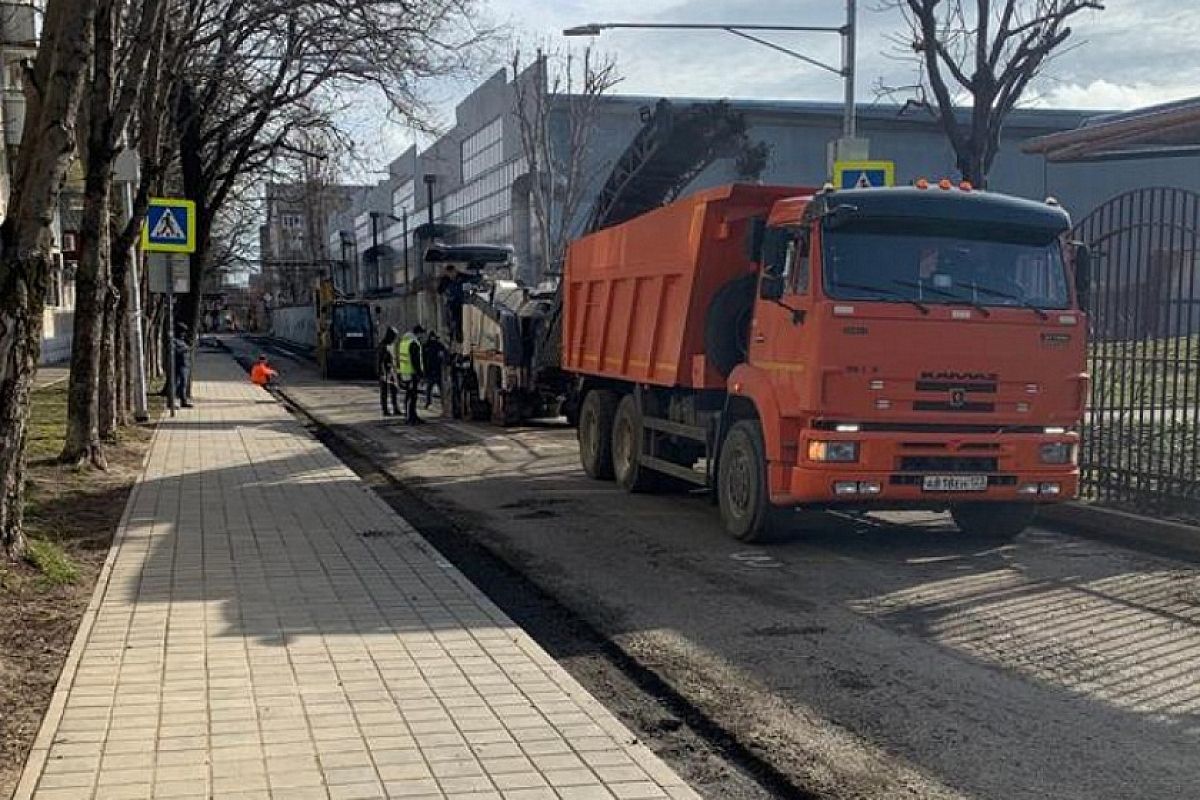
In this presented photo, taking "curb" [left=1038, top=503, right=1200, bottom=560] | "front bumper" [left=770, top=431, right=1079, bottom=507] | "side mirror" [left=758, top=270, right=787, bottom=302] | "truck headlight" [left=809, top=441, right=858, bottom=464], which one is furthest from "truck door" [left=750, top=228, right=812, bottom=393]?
"curb" [left=1038, top=503, right=1200, bottom=560]

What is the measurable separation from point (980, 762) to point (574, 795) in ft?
5.84

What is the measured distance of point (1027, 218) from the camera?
9.76 meters

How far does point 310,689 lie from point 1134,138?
9897 mm

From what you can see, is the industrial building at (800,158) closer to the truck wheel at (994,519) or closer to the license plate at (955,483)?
the truck wheel at (994,519)

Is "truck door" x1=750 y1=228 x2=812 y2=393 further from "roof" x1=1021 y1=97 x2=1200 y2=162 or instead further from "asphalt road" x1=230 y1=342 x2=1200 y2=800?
"roof" x1=1021 y1=97 x2=1200 y2=162

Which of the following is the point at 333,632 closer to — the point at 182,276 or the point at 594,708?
the point at 594,708

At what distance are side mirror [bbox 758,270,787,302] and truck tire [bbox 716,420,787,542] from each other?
1061 millimetres

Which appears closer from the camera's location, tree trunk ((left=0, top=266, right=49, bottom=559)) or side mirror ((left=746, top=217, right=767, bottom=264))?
tree trunk ((left=0, top=266, right=49, bottom=559))

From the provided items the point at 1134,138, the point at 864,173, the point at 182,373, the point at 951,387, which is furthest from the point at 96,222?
the point at 182,373

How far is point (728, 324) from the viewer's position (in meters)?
11.3

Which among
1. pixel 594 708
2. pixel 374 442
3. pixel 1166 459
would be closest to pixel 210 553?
pixel 594 708

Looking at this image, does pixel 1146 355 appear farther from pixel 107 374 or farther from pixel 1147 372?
pixel 107 374

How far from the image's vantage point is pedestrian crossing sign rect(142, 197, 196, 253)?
18.8 meters

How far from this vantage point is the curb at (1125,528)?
9.88m
